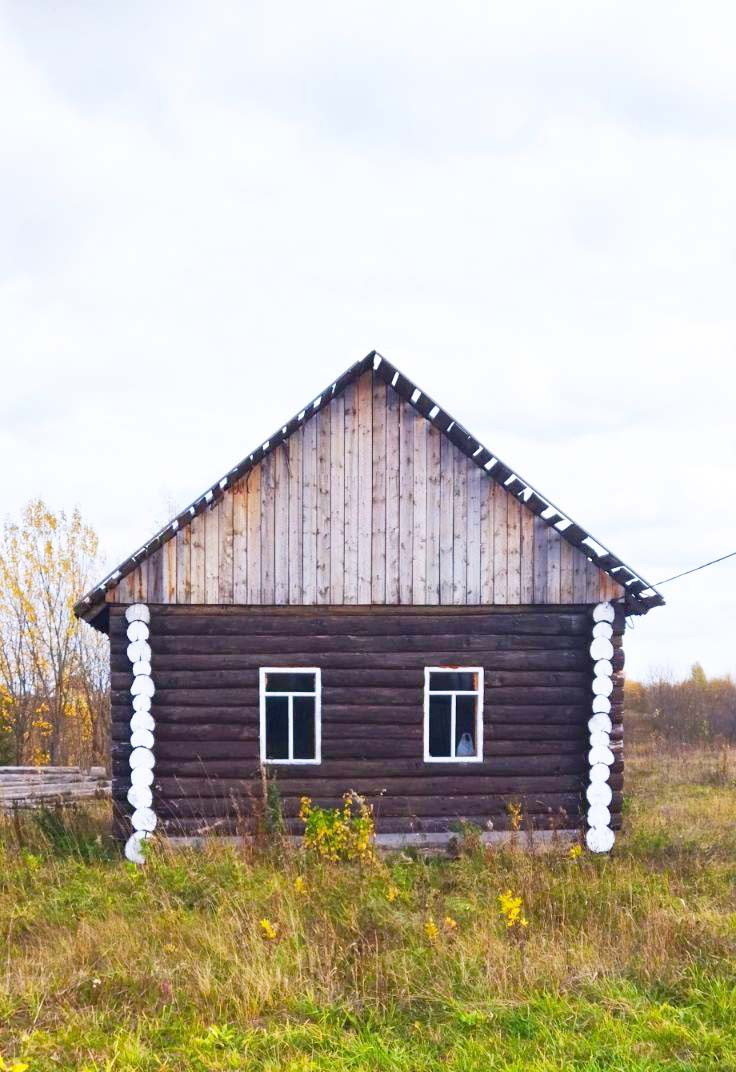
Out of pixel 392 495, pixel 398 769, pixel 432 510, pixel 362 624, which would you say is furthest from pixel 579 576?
pixel 398 769

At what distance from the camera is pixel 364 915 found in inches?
309

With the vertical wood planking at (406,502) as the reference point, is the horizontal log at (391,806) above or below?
below

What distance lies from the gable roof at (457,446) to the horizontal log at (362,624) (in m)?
0.71

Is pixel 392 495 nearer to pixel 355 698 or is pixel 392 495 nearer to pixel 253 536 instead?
pixel 253 536

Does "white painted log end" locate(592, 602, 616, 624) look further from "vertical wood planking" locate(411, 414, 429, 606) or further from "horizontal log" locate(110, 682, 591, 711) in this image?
"vertical wood planking" locate(411, 414, 429, 606)

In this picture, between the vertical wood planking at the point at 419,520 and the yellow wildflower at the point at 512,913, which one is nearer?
the yellow wildflower at the point at 512,913

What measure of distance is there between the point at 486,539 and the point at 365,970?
6547mm

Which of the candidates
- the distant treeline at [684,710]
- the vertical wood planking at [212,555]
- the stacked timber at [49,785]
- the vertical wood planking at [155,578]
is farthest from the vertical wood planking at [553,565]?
the distant treeline at [684,710]

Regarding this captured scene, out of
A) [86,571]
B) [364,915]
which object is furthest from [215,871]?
[86,571]

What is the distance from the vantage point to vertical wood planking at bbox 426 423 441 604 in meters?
12.3

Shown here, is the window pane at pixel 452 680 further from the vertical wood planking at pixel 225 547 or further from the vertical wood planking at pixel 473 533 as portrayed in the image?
the vertical wood planking at pixel 225 547

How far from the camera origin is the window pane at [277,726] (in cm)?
1348

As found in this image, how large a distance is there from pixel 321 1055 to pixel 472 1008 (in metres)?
1.19

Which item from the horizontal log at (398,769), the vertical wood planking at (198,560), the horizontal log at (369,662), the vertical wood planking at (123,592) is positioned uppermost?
the vertical wood planking at (198,560)
